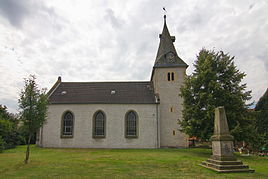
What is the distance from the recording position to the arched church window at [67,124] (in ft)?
107

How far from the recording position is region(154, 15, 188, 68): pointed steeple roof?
111ft

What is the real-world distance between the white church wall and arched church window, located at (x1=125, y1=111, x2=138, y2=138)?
535mm

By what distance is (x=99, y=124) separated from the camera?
3250 cm

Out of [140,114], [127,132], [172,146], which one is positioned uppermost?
[140,114]

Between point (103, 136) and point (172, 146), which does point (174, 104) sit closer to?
point (172, 146)

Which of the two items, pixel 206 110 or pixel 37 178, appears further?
pixel 206 110

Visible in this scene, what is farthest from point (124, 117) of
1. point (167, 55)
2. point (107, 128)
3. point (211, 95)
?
point (211, 95)

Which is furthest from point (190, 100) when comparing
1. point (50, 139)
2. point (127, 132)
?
point (50, 139)

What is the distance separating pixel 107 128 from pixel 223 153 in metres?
21.2

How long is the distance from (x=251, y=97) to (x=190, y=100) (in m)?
6.22

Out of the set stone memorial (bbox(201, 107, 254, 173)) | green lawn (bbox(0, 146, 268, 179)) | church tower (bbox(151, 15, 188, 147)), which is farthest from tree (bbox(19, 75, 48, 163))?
church tower (bbox(151, 15, 188, 147))

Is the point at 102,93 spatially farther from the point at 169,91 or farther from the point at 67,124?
the point at 169,91

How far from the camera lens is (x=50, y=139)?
Answer: 3228 cm

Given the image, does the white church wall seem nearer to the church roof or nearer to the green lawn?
the church roof
